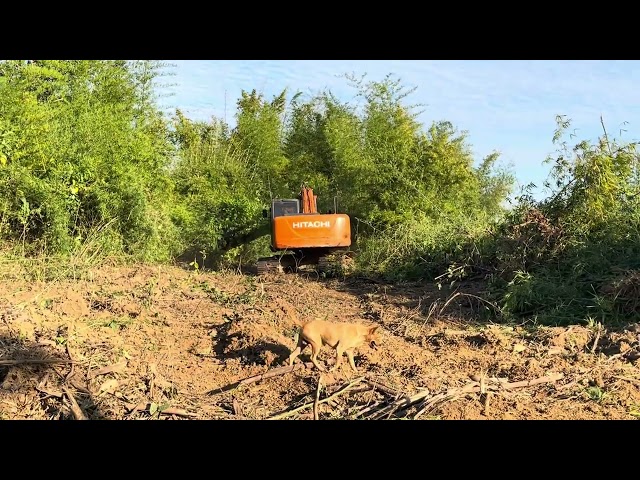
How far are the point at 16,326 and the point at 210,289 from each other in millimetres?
3542

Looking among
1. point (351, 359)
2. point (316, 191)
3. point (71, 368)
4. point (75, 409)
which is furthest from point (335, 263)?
point (75, 409)

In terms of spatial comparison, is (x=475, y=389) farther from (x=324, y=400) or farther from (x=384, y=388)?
(x=324, y=400)

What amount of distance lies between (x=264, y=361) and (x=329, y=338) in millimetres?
732

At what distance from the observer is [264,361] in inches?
207

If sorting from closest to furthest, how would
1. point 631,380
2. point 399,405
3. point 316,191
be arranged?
point 399,405, point 631,380, point 316,191

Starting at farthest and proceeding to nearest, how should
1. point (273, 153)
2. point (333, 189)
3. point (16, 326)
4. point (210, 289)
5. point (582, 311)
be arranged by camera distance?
point (273, 153) < point (333, 189) < point (210, 289) < point (582, 311) < point (16, 326)

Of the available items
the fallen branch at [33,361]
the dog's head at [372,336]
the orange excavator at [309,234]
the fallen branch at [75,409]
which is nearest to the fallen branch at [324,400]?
the dog's head at [372,336]

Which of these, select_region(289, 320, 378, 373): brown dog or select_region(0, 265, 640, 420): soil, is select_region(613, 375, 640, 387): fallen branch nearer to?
select_region(0, 265, 640, 420): soil

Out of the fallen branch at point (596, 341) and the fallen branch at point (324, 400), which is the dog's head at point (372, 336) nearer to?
the fallen branch at point (324, 400)

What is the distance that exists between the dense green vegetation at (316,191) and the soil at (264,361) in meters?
1.25

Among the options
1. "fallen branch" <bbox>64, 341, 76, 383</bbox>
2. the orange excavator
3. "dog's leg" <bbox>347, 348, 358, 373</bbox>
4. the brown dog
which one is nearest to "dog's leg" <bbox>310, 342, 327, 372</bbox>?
the brown dog
